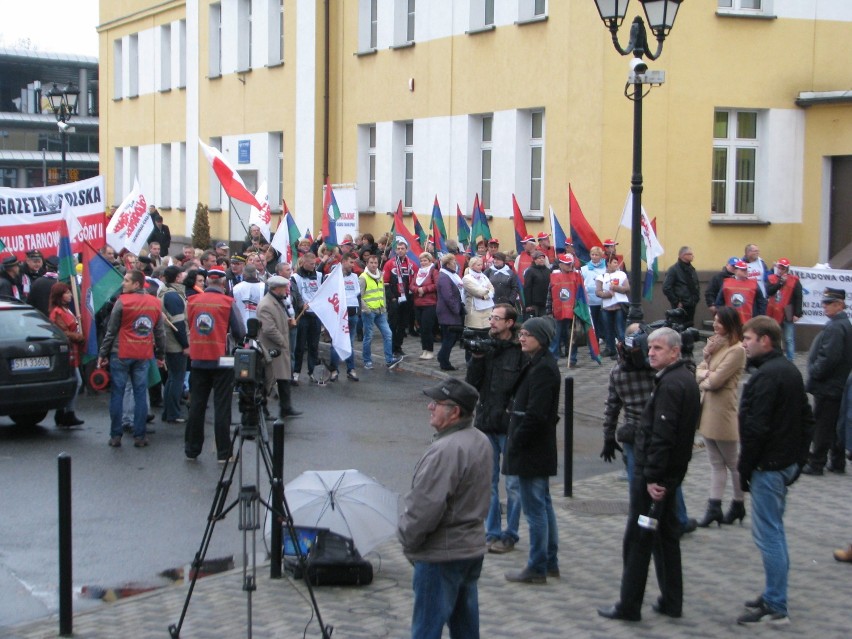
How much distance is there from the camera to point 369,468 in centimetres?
1174

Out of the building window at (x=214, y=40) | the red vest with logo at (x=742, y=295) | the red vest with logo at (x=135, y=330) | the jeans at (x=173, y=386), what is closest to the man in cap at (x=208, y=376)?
the red vest with logo at (x=135, y=330)

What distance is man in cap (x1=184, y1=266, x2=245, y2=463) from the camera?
11.9m

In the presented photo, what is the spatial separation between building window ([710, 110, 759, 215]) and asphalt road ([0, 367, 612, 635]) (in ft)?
29.0

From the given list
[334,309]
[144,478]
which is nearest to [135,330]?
[144,478]

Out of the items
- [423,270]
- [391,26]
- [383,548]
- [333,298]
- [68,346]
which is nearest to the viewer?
[383,548]

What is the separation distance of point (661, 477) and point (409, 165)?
2173 cm

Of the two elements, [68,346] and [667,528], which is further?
[68,346]

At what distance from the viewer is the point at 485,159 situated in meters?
25.4

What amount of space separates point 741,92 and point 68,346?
14.0 metres

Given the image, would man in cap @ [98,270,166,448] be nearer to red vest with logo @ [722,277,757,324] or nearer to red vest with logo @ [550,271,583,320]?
red vest with logo @ [550,271,583,320]

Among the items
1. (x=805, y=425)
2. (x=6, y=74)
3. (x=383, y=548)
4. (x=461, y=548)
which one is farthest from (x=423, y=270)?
(x=6, y=74)

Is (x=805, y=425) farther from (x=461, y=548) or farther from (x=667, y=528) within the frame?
(x=461, y=548)

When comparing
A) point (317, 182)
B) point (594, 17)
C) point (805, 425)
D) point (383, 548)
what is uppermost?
point (594, 17)

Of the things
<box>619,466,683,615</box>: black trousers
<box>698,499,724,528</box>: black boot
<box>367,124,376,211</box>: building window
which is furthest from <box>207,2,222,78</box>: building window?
<box>619,466,683,615</box>: black trousers
